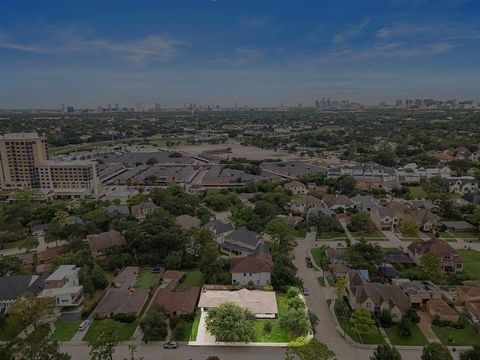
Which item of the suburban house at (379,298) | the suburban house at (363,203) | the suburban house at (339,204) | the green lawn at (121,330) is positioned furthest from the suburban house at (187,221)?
the suburban house at (363,203)

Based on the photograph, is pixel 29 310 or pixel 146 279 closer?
pixel 29 310

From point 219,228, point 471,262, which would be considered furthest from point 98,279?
point 471,262

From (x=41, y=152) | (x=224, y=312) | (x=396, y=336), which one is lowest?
(x=396, y=336)

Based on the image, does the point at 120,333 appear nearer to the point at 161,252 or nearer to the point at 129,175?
the point at 161,252

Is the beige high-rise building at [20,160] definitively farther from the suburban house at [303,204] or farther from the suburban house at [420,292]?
the suburban house at [420,292]

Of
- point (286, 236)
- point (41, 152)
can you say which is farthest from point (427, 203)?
point (41, 152)

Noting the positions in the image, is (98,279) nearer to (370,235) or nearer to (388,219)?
(370,235)
